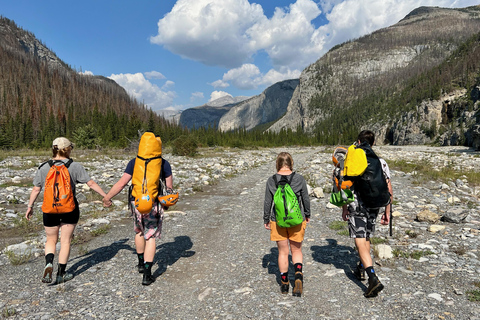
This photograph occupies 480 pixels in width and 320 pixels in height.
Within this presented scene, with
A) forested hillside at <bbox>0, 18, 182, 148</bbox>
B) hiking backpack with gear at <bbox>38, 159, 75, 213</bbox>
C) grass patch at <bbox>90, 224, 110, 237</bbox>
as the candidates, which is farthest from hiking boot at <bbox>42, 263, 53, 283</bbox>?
forested hillside at <bbox>0, 18, 182, 148</bbox>

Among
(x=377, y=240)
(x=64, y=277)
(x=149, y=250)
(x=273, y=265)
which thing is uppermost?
(x=149, y=250)

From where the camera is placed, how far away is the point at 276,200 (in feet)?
14.1

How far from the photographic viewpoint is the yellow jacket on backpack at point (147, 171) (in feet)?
15.2

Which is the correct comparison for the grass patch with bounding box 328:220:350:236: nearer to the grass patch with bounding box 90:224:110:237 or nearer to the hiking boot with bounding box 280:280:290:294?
the hiking boot with bounding box 280:280:290:294

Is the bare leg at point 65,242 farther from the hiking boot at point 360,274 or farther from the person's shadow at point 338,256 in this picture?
the hiking boot at point 360,274

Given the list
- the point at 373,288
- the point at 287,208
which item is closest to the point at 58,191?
the point at 287,208

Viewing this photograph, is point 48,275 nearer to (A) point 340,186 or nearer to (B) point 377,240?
(A) point 340,186

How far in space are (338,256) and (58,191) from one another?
5954 millimetres

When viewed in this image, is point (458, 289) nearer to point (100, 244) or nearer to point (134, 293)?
point (134, 293)

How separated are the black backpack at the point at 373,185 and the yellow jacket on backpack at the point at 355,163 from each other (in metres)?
0.12

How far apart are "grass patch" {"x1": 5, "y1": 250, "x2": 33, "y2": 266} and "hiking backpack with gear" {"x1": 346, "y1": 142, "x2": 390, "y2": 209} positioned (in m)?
7.29

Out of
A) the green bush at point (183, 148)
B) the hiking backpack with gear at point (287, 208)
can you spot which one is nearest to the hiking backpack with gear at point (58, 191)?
the hiking backpack with gear at point (287, 208)

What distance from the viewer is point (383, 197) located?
14.4 feet

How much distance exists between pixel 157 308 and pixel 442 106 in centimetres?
12615
